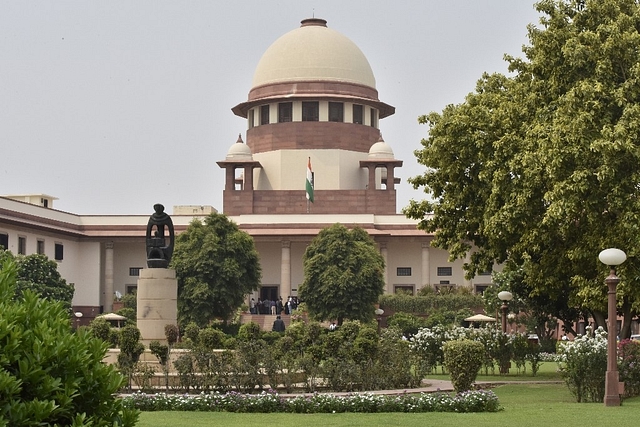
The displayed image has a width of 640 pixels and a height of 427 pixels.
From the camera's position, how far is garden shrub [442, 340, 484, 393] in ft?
56.7

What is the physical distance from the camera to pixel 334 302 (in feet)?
159

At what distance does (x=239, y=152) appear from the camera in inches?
2379

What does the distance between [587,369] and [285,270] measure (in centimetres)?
4133

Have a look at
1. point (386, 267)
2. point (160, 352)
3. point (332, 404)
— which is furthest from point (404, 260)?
point (332, 404)

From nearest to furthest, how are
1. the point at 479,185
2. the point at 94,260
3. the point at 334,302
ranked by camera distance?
the point at 479,185
the point at 334,302
the point at 94,260

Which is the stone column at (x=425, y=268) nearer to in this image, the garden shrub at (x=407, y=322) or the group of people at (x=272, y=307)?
the group of people at (x=272, y=307)

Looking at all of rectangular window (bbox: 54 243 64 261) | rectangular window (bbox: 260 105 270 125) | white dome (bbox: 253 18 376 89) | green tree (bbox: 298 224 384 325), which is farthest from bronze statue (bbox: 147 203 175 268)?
rectangular window (bbox: 260 105 270 125)

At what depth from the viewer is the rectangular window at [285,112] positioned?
202ft

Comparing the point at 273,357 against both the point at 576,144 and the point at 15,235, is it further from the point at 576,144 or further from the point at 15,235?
the point at 15,235

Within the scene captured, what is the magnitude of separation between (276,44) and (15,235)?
1902 cm

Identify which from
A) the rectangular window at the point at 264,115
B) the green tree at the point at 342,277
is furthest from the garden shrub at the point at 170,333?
the rectangular window at the point at 264,115

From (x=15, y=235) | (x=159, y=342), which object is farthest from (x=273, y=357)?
(x=15, y=235)

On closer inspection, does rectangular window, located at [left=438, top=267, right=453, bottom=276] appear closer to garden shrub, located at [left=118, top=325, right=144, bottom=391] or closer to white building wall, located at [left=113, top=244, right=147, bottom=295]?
white building wall, located at [left=113, top=244, right=147, bottom=295]

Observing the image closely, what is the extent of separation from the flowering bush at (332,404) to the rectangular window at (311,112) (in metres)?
47.2
